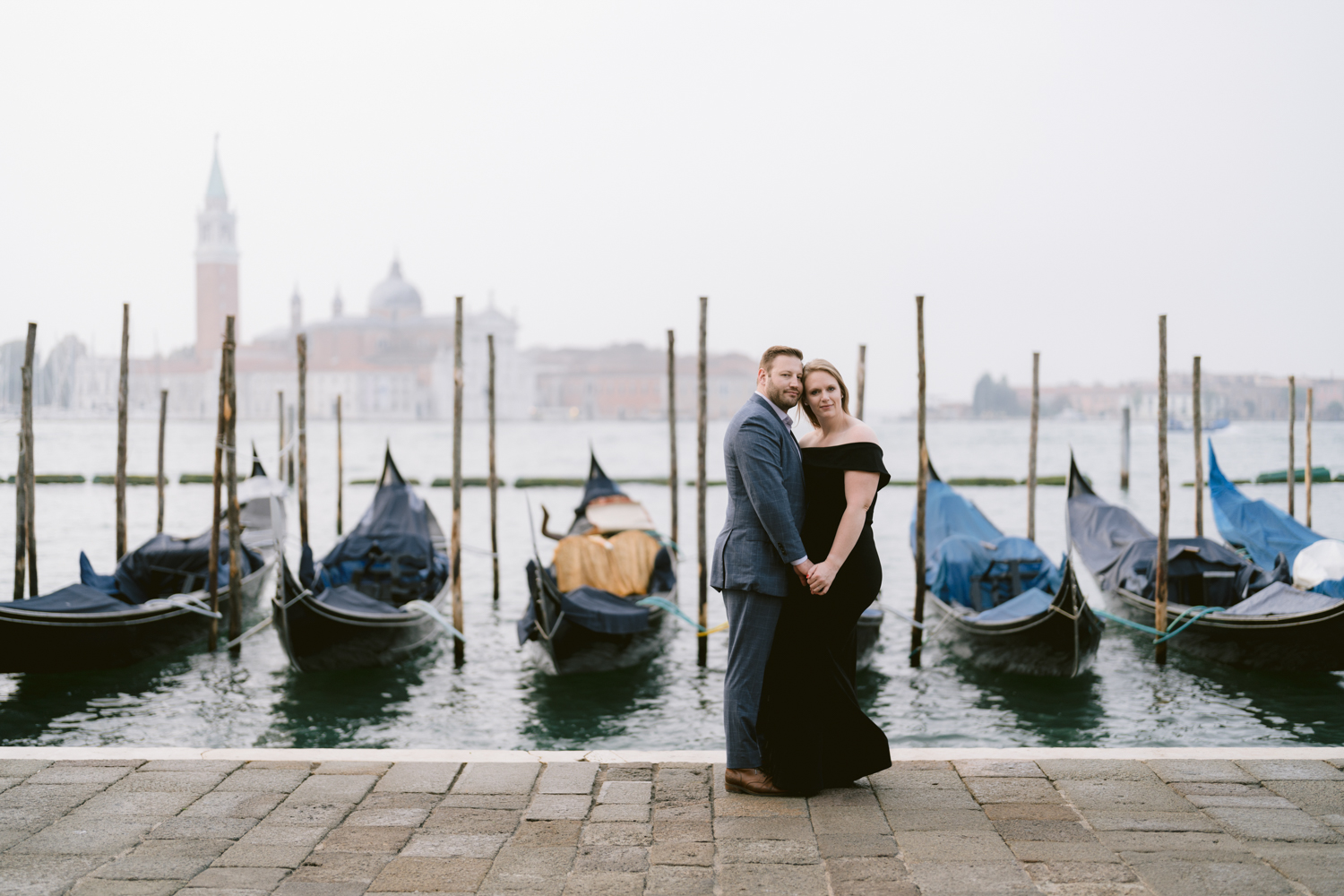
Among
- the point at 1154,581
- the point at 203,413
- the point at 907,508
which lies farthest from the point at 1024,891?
the point at 203,413

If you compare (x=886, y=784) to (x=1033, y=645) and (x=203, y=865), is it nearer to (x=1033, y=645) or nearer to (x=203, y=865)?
(x=203, y=865)

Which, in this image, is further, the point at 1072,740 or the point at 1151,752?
the point at 1072,740

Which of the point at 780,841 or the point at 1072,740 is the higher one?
the point at 780,841

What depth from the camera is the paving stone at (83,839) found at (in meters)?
1.84

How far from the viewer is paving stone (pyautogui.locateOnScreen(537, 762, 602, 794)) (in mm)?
2162

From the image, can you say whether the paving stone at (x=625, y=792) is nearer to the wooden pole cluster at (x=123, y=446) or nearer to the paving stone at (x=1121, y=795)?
the paving stone at (x=1121, y=795)

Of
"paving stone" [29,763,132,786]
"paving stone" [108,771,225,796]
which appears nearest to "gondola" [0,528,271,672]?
"paving stone" [29,763,132,786]

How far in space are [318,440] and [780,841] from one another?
4525cm

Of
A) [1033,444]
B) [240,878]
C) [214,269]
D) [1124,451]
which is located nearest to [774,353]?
[240,878]

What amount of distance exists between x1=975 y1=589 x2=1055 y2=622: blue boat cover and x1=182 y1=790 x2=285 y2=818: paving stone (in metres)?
3.59

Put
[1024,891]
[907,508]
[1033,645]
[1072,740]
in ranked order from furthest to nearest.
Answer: [907,508] → [1033,645] → [1072,740] → [1024,891]

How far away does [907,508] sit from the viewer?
17250 mm

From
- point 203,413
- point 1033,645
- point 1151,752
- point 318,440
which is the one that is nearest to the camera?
point 1151,752

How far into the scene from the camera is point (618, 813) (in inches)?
80.0
